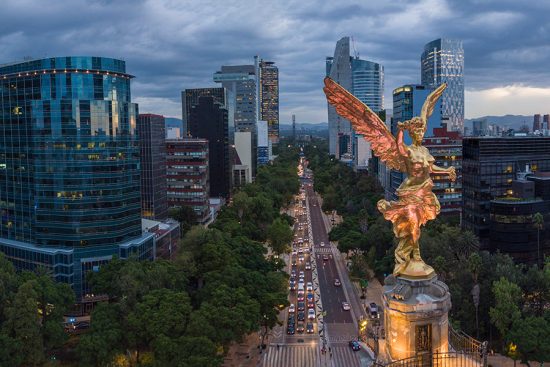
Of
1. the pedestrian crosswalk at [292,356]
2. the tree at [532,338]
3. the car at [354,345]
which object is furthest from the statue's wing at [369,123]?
the car at [354,345]

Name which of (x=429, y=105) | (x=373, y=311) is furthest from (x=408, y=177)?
(x=373, y=311)

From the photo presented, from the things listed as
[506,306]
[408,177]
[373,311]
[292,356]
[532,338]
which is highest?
[408,177]

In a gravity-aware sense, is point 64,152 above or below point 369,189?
above

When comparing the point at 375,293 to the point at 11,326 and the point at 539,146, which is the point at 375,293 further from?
the point at 11,326

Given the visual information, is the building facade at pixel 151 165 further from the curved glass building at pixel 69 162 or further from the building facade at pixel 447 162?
the building facade at pixel 447 162

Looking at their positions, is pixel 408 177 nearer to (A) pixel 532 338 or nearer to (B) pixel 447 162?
(A) pixel 532 338

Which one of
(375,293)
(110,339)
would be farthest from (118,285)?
(375,293)
